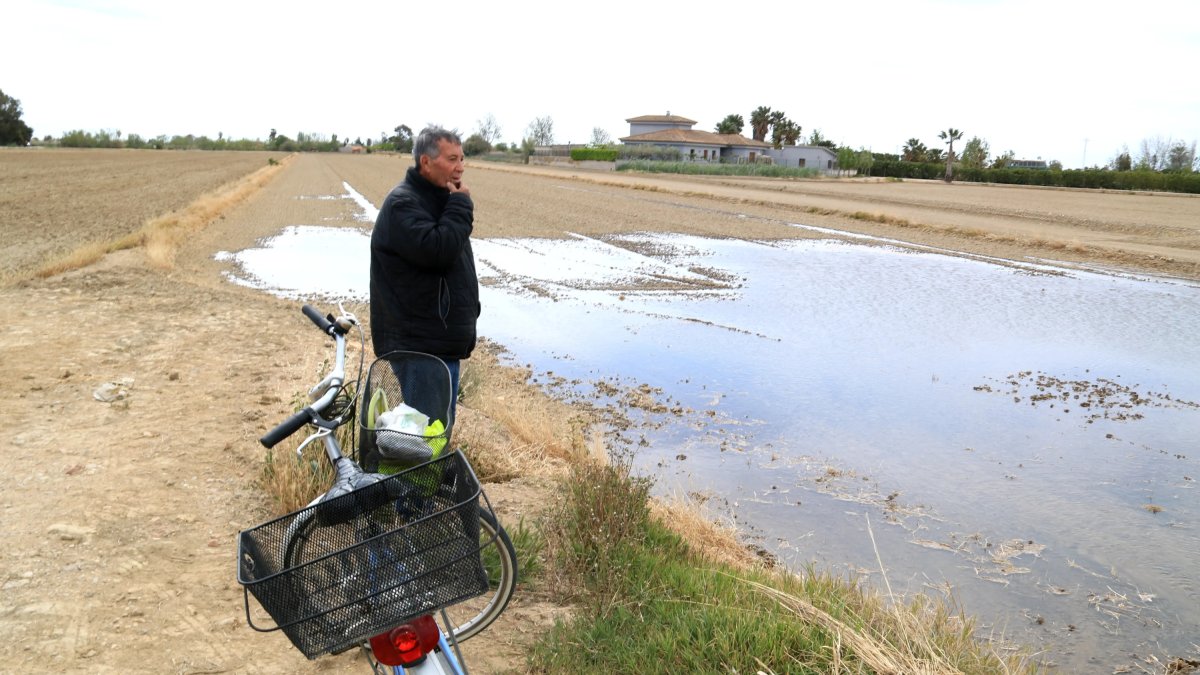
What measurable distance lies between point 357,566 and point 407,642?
0.34m

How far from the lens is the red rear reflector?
2748 mm

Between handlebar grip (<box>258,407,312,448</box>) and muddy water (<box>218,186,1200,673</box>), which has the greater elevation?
handlebar grip (<box>258,407,312,448</box>)

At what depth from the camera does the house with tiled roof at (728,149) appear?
101250 millimetres

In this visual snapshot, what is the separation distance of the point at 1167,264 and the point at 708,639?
69.2 ft

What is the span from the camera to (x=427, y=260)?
4141 millimetres

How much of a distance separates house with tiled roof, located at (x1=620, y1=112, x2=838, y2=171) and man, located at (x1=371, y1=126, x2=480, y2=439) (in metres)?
94.9

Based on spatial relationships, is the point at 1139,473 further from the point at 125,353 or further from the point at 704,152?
the point at 704,152

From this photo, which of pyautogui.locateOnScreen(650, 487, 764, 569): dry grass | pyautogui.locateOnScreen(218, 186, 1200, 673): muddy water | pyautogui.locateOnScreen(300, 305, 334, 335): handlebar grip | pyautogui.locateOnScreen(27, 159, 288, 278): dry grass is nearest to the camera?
pyautogui.locateOnScreen(300, 305, 334, 335): handlebar grip

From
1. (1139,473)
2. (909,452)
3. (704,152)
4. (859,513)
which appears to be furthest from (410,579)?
(704,152)

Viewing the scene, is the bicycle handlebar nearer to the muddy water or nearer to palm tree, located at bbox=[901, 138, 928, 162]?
the muddy water

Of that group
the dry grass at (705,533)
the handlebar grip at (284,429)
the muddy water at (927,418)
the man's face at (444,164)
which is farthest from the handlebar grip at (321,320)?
the muddy water at (927,418)

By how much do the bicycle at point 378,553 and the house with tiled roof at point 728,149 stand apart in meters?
96.4

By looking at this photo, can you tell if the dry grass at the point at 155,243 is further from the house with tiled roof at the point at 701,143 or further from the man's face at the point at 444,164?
the house with tiled roof at the point at 701,143

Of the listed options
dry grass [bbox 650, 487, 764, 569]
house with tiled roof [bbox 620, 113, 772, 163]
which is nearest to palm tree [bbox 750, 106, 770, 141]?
house with tiled roof [bbox 620, 113, 772, 163]
